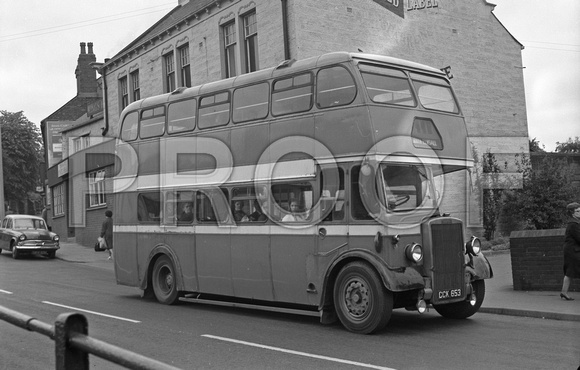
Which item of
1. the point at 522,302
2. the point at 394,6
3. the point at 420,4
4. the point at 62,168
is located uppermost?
the point at 420,4

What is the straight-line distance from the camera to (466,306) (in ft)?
35.9

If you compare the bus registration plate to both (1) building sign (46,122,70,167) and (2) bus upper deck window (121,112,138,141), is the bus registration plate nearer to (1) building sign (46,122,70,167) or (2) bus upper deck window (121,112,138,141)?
(2) bus upper deck window (121,112,138,141)

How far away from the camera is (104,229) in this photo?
25172 millimetres

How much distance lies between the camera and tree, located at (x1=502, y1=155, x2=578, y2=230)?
72.2ft

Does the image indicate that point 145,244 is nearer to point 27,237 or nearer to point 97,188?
point 27,237

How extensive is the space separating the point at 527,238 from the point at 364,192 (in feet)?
17.2

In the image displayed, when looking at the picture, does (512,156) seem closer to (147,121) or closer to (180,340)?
(147,121)

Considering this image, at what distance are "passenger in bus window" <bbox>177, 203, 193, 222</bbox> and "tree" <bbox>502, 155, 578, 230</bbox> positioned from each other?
13.4m

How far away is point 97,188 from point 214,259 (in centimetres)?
2280

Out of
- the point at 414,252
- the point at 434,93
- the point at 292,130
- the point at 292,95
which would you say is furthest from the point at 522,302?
the point at 292,95

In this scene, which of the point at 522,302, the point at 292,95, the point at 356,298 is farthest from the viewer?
the point at 522,302

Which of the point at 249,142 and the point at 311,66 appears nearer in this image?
the point at 311,66

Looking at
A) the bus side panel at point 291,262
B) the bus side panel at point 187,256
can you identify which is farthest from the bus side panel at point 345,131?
the bus side panel at point 187,256

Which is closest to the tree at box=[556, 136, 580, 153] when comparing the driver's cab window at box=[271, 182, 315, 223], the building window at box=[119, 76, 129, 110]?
the building window at box=[119, 76, 129, 110]
